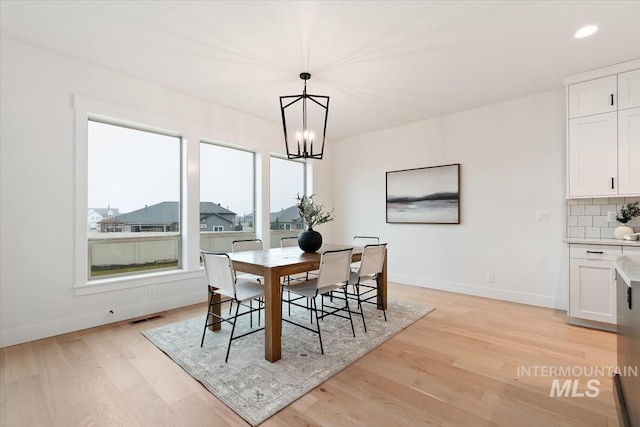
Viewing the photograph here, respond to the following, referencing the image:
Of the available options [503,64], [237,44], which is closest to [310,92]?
[237,44]

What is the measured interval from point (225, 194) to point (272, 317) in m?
2.63

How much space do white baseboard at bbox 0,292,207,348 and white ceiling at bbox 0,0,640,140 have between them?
2.63m

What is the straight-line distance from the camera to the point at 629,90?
3.02 metres

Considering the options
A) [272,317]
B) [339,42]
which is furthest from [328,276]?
[339,42]

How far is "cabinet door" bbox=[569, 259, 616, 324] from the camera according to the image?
9.67 feet

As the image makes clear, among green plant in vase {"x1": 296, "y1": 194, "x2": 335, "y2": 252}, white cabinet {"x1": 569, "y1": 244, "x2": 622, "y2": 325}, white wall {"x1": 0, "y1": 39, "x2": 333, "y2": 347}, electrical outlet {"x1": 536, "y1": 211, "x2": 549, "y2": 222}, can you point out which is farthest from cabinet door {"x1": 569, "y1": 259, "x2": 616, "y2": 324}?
white wall {"x1": 0, "y1": 39, "x2": 333, "y2": 347}

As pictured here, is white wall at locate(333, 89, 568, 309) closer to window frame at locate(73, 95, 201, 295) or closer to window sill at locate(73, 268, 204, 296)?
window sill at locate(73, 268, 204, 296)

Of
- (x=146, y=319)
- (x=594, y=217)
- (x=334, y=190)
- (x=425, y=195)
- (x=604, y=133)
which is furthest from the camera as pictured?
(x=334, y=190)

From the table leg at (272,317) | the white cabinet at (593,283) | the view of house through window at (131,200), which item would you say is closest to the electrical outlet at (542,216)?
the white cabinet at (593,283)

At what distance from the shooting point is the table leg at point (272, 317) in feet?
7.76

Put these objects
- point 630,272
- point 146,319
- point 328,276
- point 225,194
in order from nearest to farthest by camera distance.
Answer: point 630,272, point 328,276, point 146,319, point 225,194

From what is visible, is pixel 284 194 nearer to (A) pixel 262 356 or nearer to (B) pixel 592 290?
(A) pixel 262 356

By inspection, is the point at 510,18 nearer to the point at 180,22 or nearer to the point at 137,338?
the point at 180,22

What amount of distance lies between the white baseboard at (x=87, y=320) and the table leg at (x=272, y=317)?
1918 millimetres
